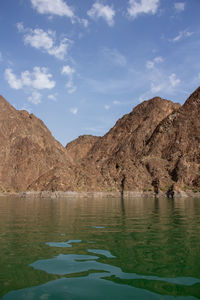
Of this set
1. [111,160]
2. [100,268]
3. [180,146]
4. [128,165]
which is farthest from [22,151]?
[100,268]

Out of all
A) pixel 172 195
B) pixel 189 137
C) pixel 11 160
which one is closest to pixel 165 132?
pixel 189 137

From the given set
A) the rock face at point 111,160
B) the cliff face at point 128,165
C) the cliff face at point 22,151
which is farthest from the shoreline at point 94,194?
the cliff face at point 22,151

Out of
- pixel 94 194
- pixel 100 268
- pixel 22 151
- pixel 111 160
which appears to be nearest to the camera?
pixel 100 268

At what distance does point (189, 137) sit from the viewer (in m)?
158

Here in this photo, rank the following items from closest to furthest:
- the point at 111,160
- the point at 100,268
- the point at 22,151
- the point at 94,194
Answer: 1. the point at 100,268
2. the point at 94,194
3. the point at 22,151
4. the point at 111,160

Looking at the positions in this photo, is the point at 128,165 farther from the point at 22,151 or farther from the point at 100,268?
the point at 100,268

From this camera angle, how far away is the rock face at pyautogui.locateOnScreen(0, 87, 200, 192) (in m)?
136

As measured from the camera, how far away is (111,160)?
169 m

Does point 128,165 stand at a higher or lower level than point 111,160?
lower

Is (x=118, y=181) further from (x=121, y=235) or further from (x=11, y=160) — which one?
(x=121, y=235)

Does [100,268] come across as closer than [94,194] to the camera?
Yes

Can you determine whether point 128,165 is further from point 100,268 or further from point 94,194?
point 100,268

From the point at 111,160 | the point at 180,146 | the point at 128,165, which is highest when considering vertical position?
the point at 180,146

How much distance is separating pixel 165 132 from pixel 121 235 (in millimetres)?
163069
